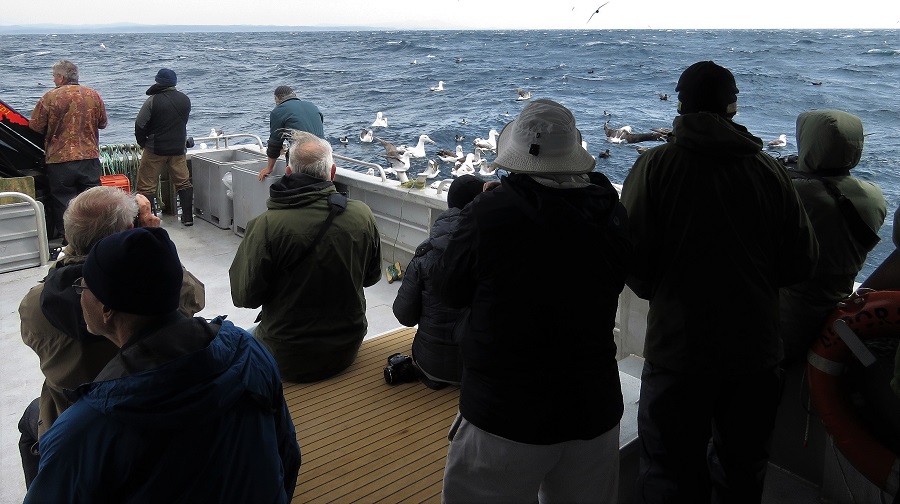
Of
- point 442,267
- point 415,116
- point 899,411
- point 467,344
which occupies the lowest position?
point 415,116

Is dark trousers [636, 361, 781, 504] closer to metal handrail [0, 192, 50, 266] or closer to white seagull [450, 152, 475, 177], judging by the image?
metal handrail [0, 192, 50, 266]

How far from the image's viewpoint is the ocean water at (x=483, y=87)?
2023cm

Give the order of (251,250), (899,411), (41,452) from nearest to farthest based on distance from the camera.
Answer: (41,452)
(899,411)
(251,250)

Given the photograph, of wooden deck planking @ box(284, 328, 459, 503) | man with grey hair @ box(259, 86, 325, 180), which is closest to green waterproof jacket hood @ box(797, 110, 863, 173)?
wooden deck planking @ box(284, 328, 459, 503)

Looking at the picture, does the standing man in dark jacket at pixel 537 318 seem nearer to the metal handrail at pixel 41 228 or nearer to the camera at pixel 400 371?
the camera at pixel 400 371

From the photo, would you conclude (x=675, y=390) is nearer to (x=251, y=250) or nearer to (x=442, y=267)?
(x=442, y=267)

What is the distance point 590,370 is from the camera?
177cm

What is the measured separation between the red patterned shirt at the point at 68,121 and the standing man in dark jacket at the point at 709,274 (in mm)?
5058

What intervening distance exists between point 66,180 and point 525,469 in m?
5.58

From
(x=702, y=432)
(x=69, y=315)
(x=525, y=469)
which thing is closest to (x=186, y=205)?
(x=69, y=315)

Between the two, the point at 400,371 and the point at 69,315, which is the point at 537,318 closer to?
the point at 69,315

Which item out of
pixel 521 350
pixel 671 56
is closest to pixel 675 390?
pixel 521 350

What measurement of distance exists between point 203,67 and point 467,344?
46597mm

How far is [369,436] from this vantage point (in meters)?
2.92
